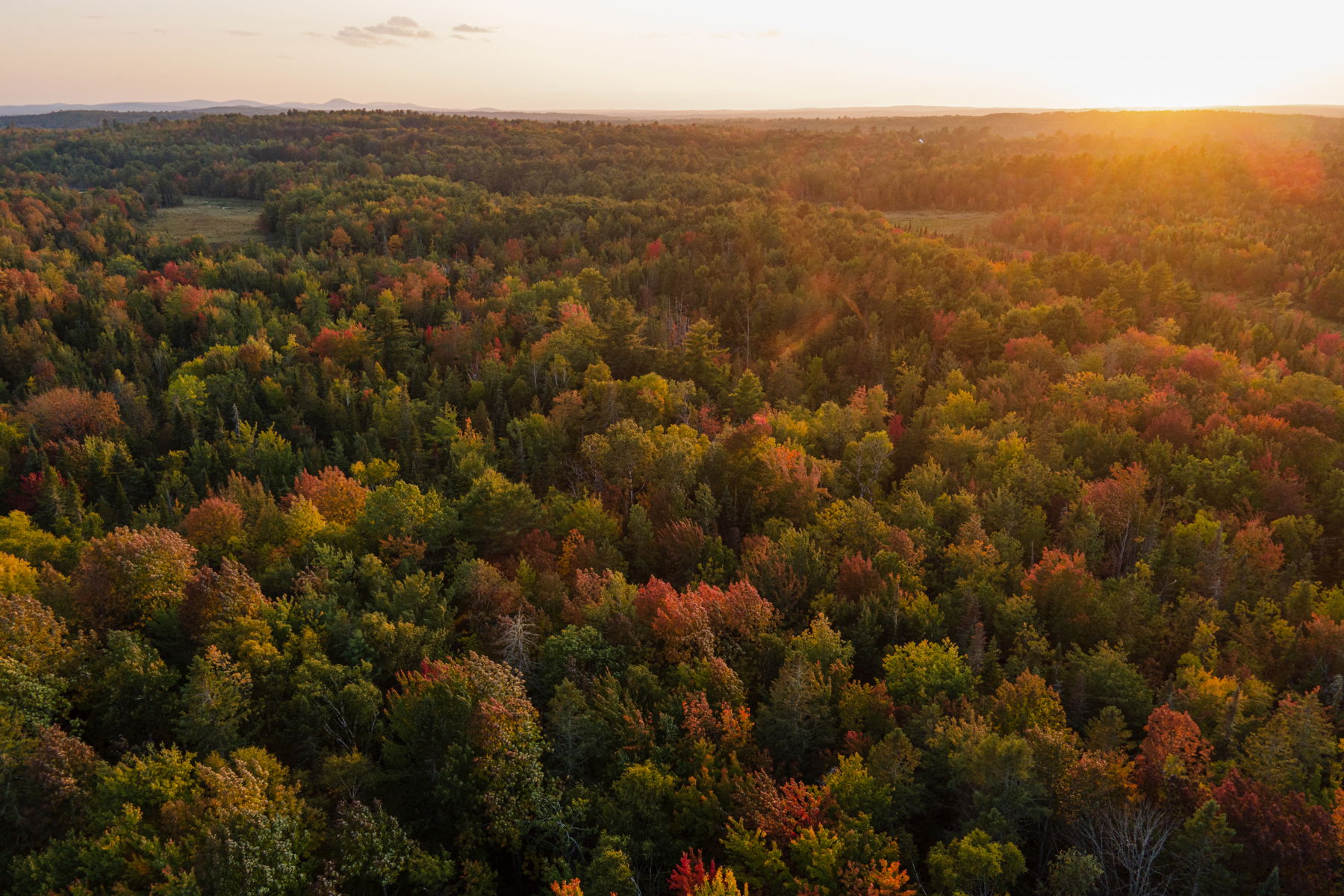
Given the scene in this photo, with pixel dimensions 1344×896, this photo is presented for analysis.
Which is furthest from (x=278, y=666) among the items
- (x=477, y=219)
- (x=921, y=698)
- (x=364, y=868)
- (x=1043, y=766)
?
(x=477, y=219)

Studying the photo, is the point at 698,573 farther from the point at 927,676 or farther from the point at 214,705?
the point at 214,705

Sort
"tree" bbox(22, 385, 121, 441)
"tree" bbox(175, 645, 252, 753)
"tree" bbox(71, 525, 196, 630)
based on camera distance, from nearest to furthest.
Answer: "tree" bbox(175, 645, 252, 753), "tree" bbox(71, 525, 196, 630), "tree" bbox(22, 385, 121, 441)

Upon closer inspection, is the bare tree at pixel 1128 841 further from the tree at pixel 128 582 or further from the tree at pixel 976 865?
the tree at pixel 128 582

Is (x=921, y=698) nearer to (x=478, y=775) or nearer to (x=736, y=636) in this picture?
(x=736, y=636)

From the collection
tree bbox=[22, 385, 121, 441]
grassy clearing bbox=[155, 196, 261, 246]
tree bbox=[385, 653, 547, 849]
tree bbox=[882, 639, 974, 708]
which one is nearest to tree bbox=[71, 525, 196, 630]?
tree bbox=[385, 653, 547, 849]

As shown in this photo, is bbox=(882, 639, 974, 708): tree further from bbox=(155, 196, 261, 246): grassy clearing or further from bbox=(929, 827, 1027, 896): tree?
bbox=(155, 196, 261, 246): grassy clearing

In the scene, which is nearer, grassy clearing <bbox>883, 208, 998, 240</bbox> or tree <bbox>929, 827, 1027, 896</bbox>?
tree <bbox>929, 827, 1027, 896</bbox>

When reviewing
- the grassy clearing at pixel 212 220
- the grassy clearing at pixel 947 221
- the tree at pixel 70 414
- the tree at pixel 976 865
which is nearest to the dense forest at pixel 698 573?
the tree at pixel 976 865
